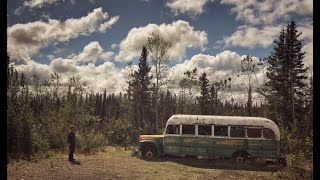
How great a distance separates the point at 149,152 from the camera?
2070 centimetres

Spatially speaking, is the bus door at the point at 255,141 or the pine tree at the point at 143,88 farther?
the pine tree at the point at 143,88

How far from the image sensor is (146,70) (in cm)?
5228

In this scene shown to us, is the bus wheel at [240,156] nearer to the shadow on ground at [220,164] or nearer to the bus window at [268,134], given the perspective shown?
the shadow on ground at [220,164]

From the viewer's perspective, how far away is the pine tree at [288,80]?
34938 mm

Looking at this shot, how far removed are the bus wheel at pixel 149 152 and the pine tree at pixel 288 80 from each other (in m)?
18.9

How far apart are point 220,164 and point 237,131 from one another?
2408mm

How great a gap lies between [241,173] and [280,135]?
19.8 ft

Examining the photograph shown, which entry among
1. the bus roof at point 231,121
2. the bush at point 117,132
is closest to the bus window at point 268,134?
the bus roof at point 231,121

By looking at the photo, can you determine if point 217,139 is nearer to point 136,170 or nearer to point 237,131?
point 237,131

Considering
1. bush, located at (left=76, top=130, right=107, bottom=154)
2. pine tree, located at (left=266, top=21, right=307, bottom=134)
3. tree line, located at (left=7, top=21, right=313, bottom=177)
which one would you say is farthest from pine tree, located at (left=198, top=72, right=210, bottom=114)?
bush, located at (left=76, top=130, right=107, bottom=154)

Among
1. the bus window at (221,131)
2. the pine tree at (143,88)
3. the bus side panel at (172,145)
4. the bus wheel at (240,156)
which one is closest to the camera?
the bus wheel at (240,156)
